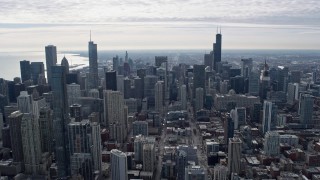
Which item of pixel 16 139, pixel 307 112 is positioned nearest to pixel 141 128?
pixel 16 139

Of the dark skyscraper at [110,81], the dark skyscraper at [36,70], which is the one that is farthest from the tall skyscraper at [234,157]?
the dark skyscraper at [36,70]

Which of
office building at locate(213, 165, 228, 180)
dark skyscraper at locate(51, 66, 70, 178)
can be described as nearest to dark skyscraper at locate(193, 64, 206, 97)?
dark skyscraper at locate(51, 66, 70, 178)

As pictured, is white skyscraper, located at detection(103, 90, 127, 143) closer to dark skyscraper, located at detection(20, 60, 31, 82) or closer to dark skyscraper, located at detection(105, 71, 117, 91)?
dark skyscraper, located at detection(105, 71, 117, 91)

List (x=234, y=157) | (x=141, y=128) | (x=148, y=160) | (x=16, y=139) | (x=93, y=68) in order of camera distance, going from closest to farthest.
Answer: (x=234, y=157) → (x=148, y=160) → (x=16, y=139) → (x=141, y=128) → (x=93, y=68)

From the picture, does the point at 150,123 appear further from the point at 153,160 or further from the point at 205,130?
the point at 153,160

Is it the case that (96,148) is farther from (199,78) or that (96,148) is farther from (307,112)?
(199,78)

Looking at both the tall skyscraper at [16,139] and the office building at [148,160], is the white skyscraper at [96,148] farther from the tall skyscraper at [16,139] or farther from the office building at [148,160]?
the tall skyscraper at [16,139]
